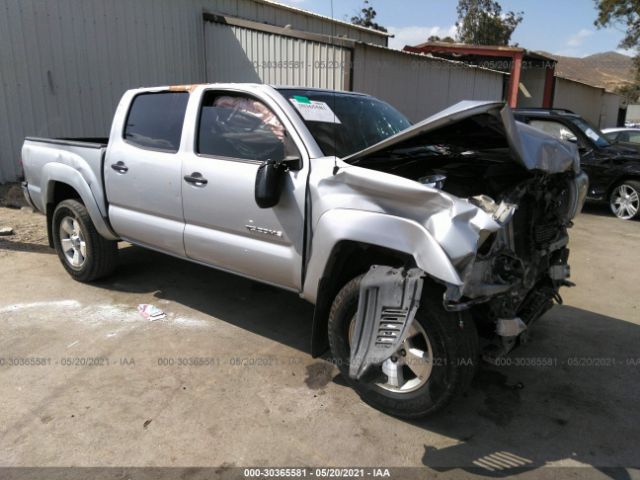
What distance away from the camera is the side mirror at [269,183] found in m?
3.14

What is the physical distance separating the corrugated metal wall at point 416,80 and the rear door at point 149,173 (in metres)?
6.15

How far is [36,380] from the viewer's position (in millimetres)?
3406

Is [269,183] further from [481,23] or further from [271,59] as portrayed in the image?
[481,23]

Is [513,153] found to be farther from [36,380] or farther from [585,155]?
[585,155]

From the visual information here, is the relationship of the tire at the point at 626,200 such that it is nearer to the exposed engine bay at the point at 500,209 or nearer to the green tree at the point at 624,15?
the exposed engine bay at the point at 500,209

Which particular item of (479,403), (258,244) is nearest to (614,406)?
(479,403)

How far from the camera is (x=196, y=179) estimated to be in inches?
149

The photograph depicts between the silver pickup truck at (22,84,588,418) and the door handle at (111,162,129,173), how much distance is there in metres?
0.02

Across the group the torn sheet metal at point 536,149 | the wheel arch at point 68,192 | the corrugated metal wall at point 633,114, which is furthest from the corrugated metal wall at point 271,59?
the corrugated metal wall at point 633,114

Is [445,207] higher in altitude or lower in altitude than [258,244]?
higher

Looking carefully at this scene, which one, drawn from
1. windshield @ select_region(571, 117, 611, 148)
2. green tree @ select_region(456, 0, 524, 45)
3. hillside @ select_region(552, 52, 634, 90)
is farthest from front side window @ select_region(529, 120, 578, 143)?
hillside @ select_region(552, 52, 634, 90)

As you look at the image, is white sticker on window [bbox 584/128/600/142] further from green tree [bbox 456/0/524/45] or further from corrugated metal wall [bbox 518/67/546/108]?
green tree [bbox 456/0/524/45]

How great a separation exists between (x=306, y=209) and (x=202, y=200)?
990 millimetres

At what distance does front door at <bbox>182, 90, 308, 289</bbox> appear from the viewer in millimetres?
3328
